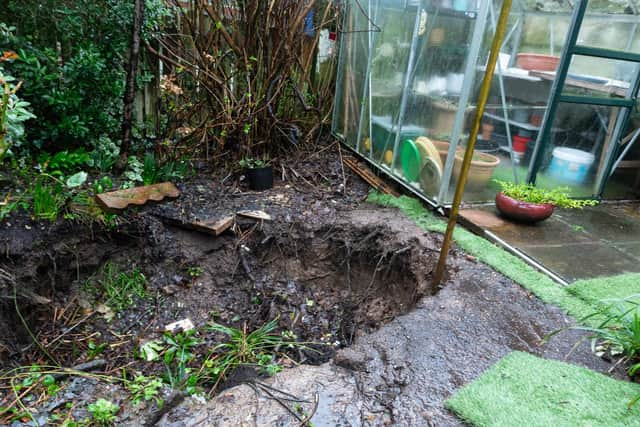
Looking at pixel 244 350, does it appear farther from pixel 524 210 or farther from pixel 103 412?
pixel 524 210

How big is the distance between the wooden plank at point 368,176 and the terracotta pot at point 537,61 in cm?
172

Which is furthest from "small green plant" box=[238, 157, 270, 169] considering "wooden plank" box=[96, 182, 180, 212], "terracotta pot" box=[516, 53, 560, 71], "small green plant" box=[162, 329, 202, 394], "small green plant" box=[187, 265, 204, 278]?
"terracotta pot" box=[516, 53, 560, 71]

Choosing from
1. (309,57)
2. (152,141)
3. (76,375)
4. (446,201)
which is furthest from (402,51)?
(76,375)

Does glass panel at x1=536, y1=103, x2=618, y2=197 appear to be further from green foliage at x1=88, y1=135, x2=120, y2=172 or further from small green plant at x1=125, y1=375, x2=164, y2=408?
green foliage at x1=88, y1=135, x2=120, y2=172

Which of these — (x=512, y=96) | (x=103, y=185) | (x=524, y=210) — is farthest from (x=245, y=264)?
(x=512, y=96)

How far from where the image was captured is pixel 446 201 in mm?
4023

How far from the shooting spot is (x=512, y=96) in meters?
3.95

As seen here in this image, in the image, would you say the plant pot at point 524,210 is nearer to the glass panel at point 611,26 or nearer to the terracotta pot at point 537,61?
the terracotta pot at point 537,61

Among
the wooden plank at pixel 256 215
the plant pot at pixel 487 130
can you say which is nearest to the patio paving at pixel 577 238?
the plant pot at pixel 487 130

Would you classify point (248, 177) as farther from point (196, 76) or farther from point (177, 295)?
point (177, 295)

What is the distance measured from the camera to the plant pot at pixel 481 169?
4.04 meters

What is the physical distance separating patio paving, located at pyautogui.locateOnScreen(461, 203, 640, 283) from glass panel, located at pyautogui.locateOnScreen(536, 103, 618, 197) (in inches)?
14.3

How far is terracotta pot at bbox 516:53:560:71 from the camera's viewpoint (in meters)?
3.90

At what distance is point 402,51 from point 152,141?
284 cm
